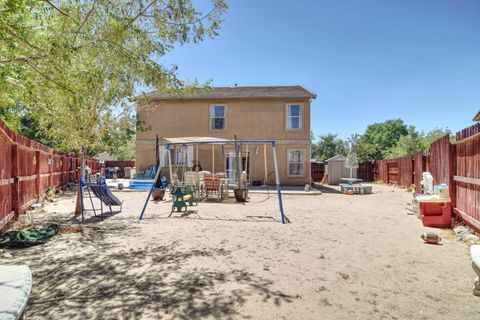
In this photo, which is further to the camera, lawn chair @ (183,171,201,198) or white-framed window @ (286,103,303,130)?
white-framed window @ (286,103,303,130)

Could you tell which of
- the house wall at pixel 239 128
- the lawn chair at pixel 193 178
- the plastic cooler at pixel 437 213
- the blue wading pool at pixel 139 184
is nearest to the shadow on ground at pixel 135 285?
the plastic cooler at pixel 437 213

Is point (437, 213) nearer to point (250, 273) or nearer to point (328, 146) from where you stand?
point (250, 273)

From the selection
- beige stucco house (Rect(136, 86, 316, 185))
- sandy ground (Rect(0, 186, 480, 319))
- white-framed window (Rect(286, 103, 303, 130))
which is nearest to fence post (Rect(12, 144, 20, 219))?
sandy ground (Rect(0, 186, 480, 319))

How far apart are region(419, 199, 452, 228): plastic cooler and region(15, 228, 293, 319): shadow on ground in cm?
549

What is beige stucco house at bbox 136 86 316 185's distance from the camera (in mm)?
19781

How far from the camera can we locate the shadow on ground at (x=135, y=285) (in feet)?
11.2

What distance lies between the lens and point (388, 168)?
23.9 m

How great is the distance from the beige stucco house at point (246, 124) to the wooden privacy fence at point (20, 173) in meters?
7.81

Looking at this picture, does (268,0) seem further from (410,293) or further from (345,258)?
(410,293)

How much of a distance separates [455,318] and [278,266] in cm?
232

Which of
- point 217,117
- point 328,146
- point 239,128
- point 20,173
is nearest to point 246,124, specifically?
point 239,128

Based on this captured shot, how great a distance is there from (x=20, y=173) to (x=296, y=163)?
1484 centimetres

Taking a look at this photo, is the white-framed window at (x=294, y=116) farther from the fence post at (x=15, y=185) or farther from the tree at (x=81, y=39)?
the fence post at (x=15, y=185)

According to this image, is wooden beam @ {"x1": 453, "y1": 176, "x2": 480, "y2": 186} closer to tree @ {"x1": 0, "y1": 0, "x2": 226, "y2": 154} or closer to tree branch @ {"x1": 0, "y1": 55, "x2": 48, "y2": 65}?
tree @ {"x1": 0, "y1": 0, "x2": 226, "y2": 154}
